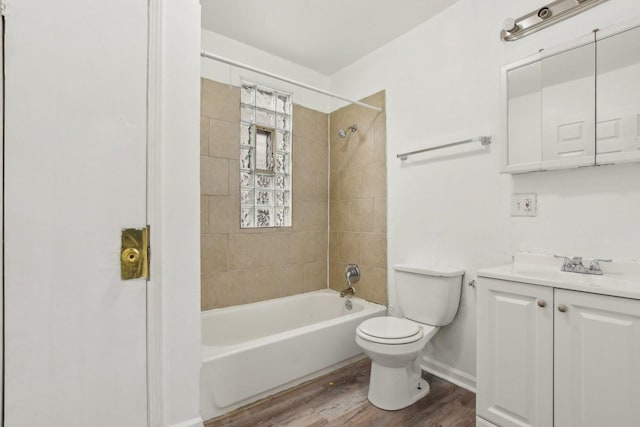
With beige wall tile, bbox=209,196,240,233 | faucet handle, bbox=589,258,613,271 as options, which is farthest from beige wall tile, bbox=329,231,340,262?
faucet handle, bbox=589,258,613,271

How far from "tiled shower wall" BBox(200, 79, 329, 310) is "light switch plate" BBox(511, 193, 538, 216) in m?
1.70

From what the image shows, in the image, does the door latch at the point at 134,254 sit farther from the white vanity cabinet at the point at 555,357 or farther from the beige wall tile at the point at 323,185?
the beige wall tile at the point at 323,185

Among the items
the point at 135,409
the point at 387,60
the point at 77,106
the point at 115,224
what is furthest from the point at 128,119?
the point at 387,60

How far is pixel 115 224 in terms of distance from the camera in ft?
2.71

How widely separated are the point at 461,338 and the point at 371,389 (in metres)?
0.69

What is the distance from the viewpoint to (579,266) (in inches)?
58.9

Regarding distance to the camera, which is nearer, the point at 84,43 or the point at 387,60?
the point at 84,43

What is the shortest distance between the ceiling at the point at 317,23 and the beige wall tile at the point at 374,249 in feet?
5.25

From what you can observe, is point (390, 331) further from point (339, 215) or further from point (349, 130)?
point (349, 130)

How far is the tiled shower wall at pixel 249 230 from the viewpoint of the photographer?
241 centimetres

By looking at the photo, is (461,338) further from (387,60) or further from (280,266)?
(387,60)

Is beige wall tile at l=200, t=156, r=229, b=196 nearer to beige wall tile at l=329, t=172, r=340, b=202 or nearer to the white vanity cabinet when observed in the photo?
beige wall tile at l=329, t=172, r=340, b=202

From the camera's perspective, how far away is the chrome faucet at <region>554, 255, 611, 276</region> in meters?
1.46

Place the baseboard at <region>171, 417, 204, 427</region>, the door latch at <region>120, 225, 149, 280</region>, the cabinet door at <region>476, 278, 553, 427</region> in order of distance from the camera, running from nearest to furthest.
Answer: the door latch at <region>120, 225, 149, 280</region> → the baseboard at <region>171, 417, 204, 427</region> → the cabinet door at <region>476, 278, 553, 427</region>
